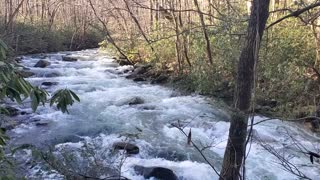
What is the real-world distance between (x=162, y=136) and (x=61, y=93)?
5157 mm

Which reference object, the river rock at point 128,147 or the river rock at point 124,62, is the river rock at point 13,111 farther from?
the river rock at point 124,62

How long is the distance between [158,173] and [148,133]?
6.88 ft

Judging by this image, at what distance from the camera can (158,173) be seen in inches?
214

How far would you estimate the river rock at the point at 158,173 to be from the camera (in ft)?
17.7

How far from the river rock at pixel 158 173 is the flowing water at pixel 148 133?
0.13 meters

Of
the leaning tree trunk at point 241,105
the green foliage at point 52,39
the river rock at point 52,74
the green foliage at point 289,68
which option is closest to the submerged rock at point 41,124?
the green foliage at point 289,68

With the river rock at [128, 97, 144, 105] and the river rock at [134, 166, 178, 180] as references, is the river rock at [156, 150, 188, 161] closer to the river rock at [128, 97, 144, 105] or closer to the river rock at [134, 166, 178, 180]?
the river rock at [134, 166, 178, 180]

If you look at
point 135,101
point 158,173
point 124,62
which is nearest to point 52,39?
point 124,62

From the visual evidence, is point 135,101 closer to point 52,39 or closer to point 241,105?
point 241,105

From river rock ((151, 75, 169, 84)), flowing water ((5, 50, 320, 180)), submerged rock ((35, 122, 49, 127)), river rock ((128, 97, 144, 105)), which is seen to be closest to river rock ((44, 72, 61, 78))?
flowing water ((5, 50, 320, 180))

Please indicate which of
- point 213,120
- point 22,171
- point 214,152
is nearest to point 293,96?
point 213,120

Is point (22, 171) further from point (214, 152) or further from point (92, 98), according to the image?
point (92, 98)

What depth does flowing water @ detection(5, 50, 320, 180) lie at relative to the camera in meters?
5.65

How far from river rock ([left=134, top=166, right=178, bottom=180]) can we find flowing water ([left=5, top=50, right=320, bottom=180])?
0.13 metres
